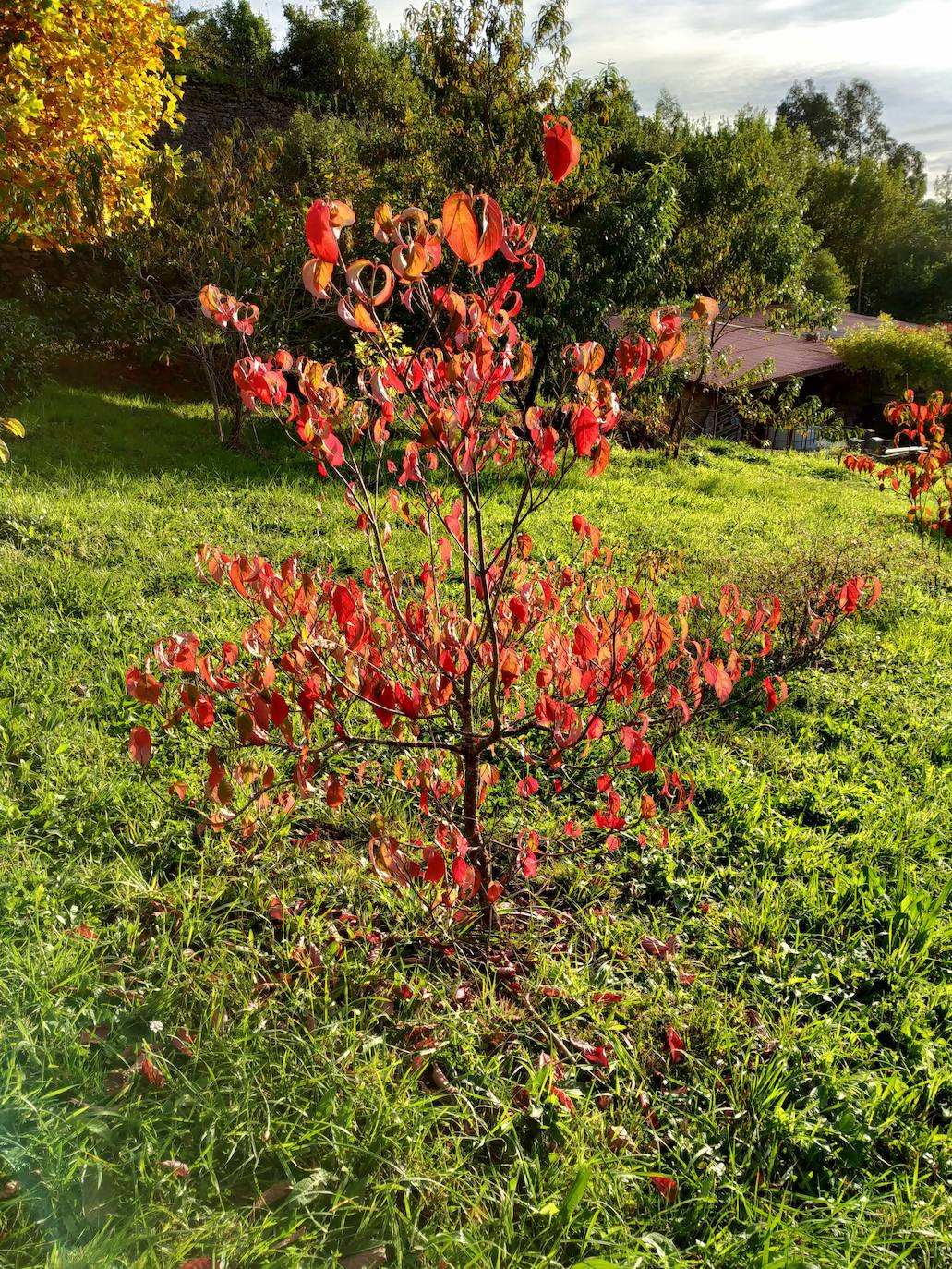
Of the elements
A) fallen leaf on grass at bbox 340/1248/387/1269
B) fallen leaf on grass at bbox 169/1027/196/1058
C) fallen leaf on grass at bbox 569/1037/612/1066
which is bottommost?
fallen leaf on grass at bbox 569/1037/612/1066

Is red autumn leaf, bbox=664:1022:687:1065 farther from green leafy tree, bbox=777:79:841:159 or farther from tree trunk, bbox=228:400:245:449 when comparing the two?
green leafy tree, bbox=777:79:841:159

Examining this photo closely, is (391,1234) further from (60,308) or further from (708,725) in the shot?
(60,308)

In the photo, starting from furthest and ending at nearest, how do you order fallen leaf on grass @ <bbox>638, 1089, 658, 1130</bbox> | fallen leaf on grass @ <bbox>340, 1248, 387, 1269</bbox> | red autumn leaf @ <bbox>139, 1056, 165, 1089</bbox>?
fallen leaf on grass @ <bbox>638, 1089, 658, 1130</bbox>, red autumn leaf @ <bbox>139, 1056, 165, 1089</bbox>, fallen leaf on grass @ <bbox>340, 1248, 387, 1269</bbox>

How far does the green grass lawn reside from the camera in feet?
5.42

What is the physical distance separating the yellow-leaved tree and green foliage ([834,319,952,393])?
2239 centimetres

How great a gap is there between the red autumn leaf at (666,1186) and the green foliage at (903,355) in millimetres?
26588

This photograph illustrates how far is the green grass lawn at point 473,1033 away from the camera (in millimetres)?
1653

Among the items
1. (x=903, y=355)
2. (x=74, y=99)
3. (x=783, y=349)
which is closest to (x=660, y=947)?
(x=74, y=99)

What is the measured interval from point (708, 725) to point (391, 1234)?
278 cm

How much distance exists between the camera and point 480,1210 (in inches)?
65.9

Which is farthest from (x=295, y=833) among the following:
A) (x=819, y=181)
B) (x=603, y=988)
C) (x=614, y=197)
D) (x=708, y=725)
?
(x=819, y=181)

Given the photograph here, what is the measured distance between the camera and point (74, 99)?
6500 millimetres

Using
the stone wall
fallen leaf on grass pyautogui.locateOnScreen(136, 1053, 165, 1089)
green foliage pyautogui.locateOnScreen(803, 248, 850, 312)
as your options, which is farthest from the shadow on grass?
green foliage pyautogui.locateOnScreen(803, 248, 850, 312)

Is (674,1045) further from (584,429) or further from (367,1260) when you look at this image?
(584,429)
